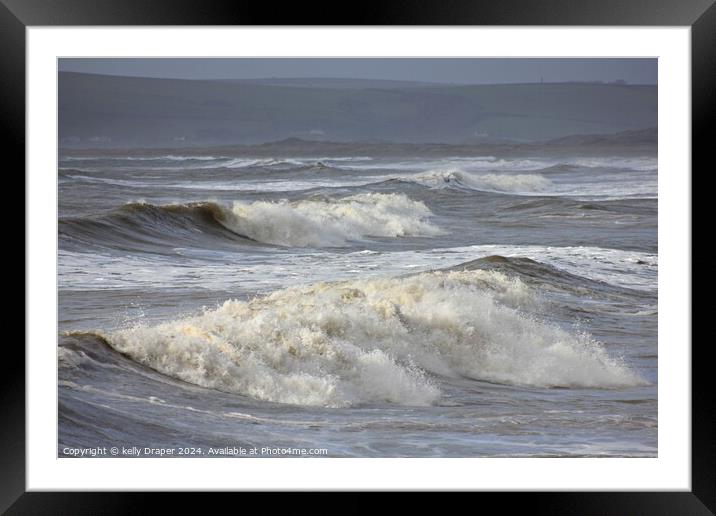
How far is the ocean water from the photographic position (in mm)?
4660

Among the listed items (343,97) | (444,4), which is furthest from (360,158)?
(444,4)

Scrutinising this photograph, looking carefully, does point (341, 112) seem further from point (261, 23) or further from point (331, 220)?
point (261, 23)

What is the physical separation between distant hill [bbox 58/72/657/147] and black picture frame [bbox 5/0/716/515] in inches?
23.9

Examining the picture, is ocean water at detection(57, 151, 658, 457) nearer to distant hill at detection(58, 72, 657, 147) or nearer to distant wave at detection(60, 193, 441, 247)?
distant wave at detection(60, 193, 441, 247)

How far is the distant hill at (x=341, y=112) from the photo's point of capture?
4.86 m

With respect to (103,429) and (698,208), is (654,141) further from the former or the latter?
(103,429)

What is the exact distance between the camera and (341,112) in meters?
Result: 5.08

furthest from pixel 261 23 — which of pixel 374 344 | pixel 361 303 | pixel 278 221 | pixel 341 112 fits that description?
pixel 374 344

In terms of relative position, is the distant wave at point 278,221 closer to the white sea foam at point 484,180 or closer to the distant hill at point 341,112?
the white sea foam at point 484,180

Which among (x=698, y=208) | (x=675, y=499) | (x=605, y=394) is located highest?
(x=698, y=208)

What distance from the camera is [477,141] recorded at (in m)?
5.24

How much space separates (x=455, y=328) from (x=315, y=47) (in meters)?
1.96

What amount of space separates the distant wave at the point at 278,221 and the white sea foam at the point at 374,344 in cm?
31

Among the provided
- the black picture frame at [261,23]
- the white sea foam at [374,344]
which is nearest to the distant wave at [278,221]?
the white sea foam at [374,344]
